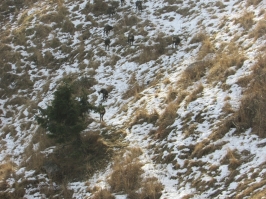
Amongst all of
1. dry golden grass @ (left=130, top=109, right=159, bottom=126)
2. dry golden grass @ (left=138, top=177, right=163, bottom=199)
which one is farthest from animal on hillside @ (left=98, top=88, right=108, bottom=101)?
dry golden grass @ (left=138, top=177, right=163, bottom=199)

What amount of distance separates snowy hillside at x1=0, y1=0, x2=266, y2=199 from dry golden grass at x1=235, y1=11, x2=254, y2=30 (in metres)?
0.04

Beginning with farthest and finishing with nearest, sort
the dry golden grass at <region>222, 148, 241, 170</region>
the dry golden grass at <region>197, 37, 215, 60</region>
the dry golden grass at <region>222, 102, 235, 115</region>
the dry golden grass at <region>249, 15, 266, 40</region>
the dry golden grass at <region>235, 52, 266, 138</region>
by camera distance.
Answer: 1. the dry golden grass at <region>197, 37, 215, 60</region>
2. the dry golden grass at <region>249, 15, 266, 40</region>
3. the dry golden grass at <region>222, 102, 235, 115</region>
4. the dry golden grass at <region>235, 52, 266, 138</region>
5. the dry golden grass at <region>222, 148, 241, 170</region>

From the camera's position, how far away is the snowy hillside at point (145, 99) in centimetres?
637

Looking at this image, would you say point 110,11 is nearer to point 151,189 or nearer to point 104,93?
point 104,93

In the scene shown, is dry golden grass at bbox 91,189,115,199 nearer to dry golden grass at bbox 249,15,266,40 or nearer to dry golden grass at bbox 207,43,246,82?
dry golden grass at bbox 207,43,246,82

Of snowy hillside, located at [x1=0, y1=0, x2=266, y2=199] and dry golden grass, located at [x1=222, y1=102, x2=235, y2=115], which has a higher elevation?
dry golden grass, located at [x1=222, y1=102, x2=235, y2=115]

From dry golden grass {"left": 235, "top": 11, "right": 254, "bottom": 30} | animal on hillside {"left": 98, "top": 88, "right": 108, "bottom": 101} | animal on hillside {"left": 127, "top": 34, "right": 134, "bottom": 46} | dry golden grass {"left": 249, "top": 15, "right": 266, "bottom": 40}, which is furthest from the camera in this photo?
animal on hillside {"left": 127, "top": 34, "right": 134, "bottom": 46}

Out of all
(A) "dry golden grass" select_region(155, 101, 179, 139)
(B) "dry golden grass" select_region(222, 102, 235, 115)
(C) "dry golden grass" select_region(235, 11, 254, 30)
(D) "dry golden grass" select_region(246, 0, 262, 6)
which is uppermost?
(D) "dry golden grass" select_region(246, 0, 262, 6)

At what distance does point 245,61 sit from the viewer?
8734mm

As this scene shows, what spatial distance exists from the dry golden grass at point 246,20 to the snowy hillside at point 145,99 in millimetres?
39

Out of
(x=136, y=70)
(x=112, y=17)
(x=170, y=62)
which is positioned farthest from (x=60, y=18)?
(x=170, y=62)

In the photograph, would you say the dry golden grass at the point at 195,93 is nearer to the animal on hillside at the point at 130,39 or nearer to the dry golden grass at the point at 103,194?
the dry golden grass at the point at 103,194

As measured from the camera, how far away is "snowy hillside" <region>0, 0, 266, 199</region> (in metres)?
6.37

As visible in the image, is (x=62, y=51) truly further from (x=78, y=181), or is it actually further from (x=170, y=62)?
(x=78, y=181)
